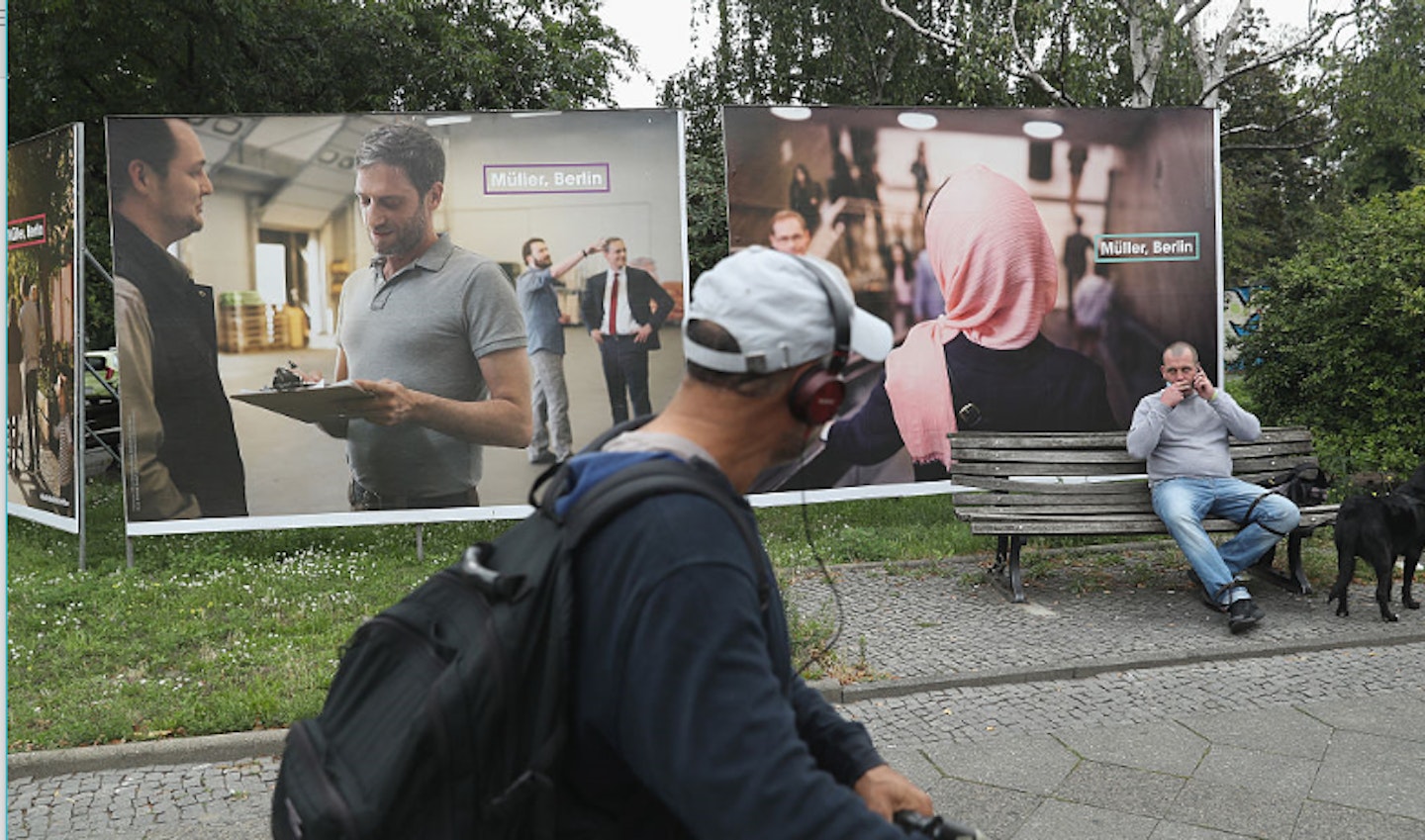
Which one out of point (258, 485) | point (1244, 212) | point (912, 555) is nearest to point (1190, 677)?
point (912, 555)

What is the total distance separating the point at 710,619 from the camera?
1288 mm

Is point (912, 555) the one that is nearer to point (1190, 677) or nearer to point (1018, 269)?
point (1018, 269)

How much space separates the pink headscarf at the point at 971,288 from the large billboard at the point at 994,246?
1cm

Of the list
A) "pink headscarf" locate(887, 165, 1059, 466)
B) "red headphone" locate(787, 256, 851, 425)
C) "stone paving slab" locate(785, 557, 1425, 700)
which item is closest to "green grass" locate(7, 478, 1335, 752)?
"stone paving slab" locate(785, 557, 1425, 700)

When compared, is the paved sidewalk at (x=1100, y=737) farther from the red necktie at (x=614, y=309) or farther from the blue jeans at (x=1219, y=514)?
the red necktie at (x=614, y=309)

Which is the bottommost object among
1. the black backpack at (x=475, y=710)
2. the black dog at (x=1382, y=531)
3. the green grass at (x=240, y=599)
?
the green grass at (x=240, y=599)

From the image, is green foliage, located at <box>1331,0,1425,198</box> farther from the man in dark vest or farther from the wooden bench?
the man in dark vest

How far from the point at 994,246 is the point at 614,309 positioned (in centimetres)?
305

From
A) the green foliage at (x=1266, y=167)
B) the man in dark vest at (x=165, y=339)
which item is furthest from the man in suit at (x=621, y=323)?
the green foliage at (x=1266, y=167)

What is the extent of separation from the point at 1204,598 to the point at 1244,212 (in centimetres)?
2893

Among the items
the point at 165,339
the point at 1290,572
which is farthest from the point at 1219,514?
the point at 165,339

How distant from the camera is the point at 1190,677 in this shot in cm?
572

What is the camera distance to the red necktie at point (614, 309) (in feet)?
27.9

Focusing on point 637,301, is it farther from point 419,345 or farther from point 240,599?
point 240,599
